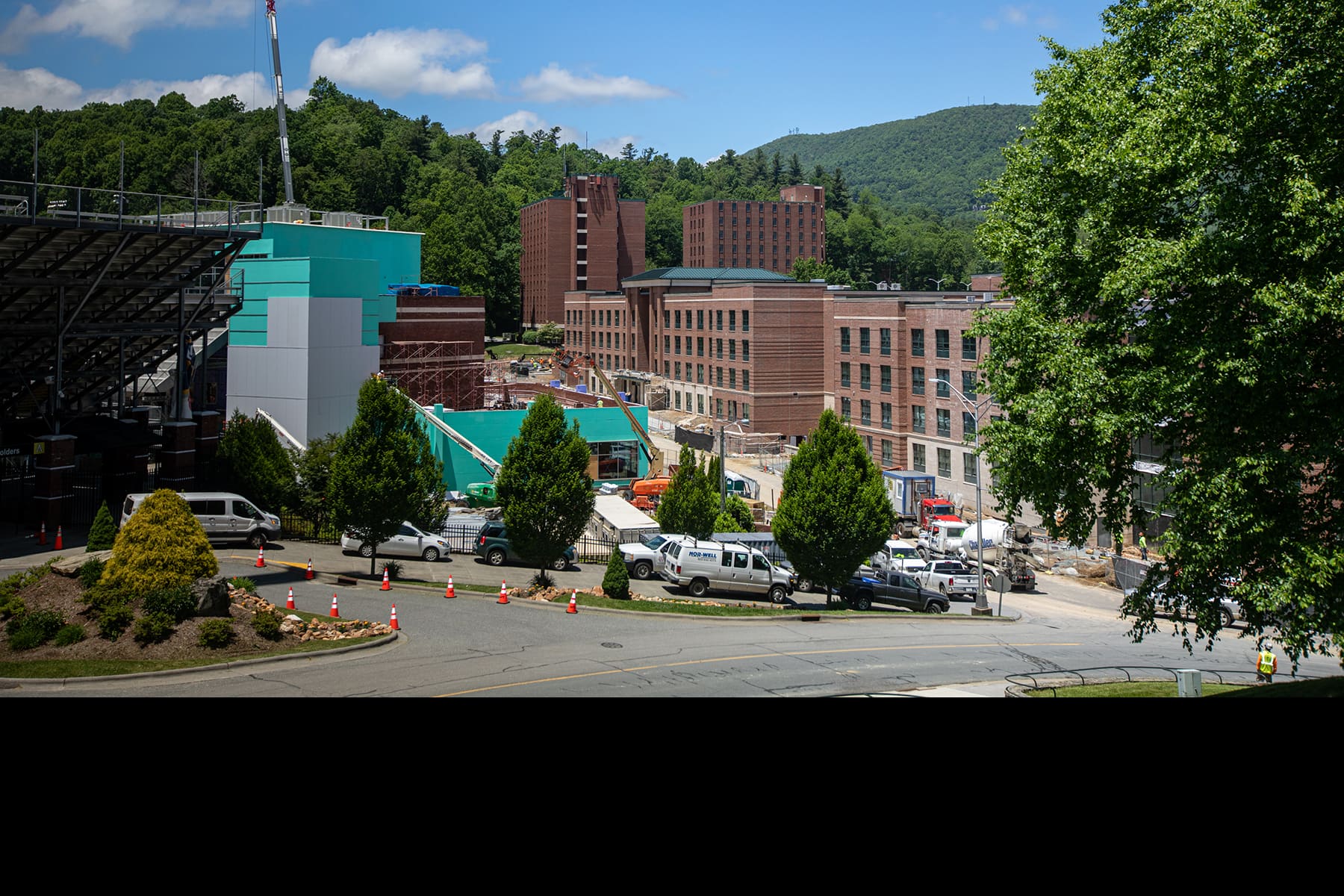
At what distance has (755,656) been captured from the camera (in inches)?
798

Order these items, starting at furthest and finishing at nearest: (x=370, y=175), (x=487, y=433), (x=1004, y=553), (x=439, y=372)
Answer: (x=370, y=175) → (x=439, y=372) → (x=487, y=433) → (x=1004, y=553)

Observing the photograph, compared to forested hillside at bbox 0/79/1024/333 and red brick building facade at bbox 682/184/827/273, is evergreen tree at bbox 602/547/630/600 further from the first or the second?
red brick building facade at bbox 682/184/827/273

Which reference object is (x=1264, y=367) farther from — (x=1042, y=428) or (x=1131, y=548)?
(x=1131, y=548)

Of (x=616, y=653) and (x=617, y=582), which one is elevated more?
(x=617, y=582)

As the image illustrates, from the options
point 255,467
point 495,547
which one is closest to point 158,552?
point 495,547

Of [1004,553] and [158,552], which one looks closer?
[158,552]

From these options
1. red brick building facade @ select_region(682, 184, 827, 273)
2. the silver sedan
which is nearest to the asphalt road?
the silver sedan

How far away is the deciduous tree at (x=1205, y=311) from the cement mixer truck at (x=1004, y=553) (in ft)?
70.0

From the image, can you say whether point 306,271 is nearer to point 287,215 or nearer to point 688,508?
point 287,215

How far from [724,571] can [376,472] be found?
10804 millimetres

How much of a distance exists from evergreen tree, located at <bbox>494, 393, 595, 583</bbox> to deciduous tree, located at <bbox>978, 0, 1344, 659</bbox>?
43.3 feet
